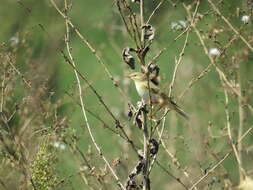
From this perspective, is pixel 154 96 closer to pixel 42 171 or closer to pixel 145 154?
pixel 145 154

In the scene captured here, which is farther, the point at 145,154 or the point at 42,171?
the point at 42,171

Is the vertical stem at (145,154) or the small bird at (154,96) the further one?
the small bird at (154,96)

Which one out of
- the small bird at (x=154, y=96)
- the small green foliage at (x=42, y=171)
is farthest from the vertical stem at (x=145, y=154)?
the small green foliage at (x=42, y=171)

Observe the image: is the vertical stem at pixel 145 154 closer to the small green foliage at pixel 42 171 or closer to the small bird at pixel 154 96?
the small bird at pixel 154 96

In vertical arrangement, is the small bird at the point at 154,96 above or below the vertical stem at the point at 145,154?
above

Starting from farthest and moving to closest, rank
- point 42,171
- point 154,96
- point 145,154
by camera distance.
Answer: point 154,96 < point 42,171 < point 145,154

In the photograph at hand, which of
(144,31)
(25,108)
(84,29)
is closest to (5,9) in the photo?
(84,29)

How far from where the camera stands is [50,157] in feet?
13.1

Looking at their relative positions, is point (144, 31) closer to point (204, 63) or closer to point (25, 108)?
point (25, 108)

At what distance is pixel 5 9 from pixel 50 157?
910 cm

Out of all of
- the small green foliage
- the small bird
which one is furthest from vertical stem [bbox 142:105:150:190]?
the small green foliage

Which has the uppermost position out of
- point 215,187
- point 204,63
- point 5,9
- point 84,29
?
point 5,9

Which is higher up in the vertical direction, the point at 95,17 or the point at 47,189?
the point at 95,17

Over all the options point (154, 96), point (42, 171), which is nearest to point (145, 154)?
point (154, 96)
